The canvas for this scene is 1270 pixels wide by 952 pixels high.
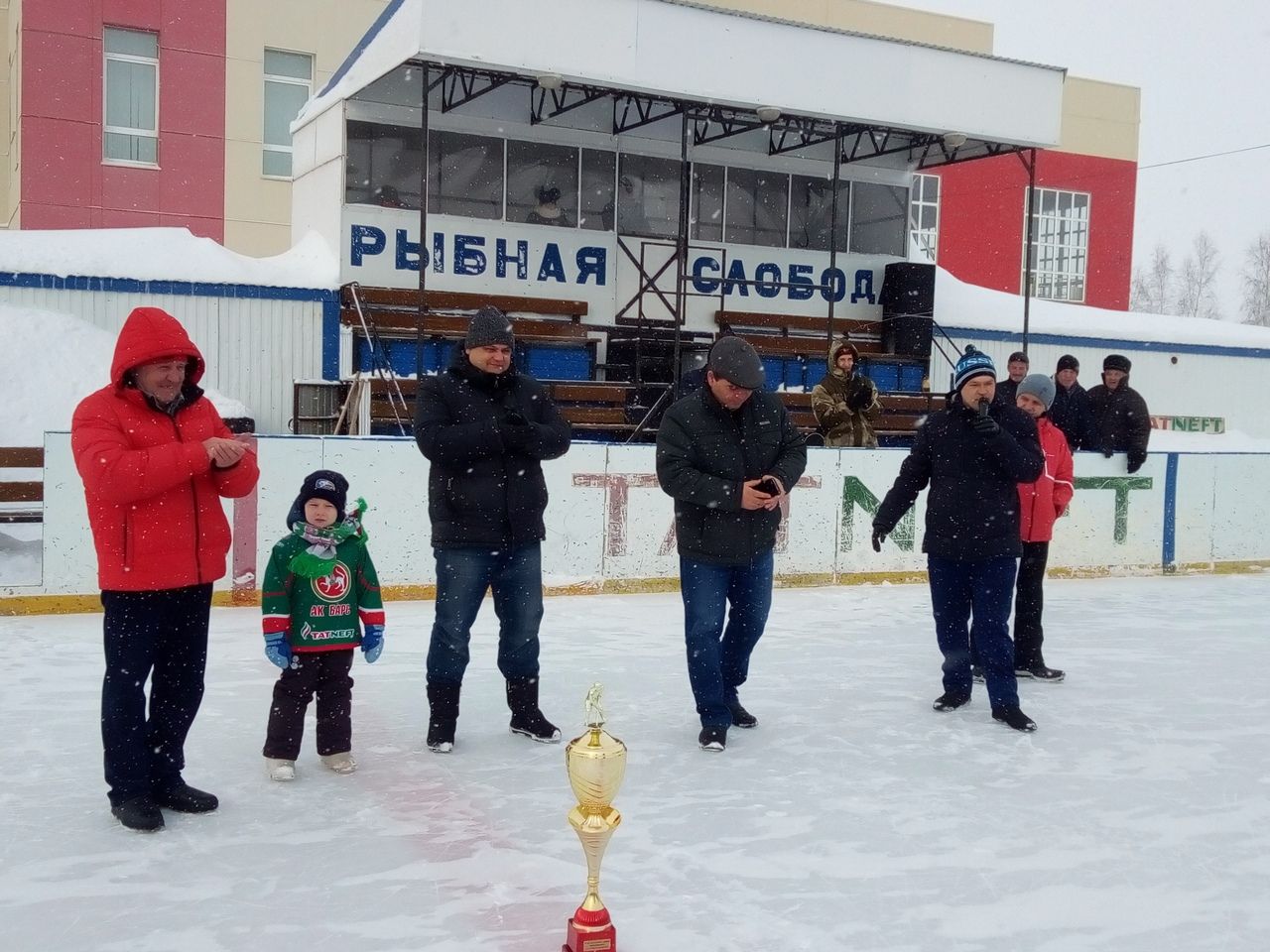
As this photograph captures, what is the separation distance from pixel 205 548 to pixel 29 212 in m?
17.5

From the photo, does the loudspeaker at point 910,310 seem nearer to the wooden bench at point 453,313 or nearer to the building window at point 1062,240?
the wooden bench at point 453,313

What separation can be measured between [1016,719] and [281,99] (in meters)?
18.4

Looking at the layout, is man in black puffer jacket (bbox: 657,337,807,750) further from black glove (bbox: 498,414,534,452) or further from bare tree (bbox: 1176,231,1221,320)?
bare tree (bbox: 1176,231,1221,320)

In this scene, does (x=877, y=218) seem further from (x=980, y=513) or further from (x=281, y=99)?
(x=980, y=513)

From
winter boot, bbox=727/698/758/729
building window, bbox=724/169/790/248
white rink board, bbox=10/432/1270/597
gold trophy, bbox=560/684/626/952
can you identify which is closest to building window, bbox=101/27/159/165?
building window, bbox=724/169/790/248

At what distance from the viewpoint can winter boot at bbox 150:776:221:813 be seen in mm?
3900

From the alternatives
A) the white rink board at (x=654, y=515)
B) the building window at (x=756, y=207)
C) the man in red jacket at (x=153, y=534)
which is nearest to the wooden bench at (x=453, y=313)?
the building window at (x=756, y=207)

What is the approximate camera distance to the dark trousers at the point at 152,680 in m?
3.65

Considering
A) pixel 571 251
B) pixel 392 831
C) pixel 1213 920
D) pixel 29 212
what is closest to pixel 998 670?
pixel 1213 920

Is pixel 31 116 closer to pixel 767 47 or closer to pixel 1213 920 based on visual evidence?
pixel 767 47

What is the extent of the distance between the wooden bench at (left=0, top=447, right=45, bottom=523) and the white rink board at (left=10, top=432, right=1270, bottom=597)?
25cm

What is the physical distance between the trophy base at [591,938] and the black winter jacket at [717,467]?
2159 millimetres

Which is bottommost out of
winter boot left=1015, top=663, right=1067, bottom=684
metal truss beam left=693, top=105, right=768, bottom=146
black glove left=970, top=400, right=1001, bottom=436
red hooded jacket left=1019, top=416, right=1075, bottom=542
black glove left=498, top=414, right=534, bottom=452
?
winter boot left=1015, top=663, right=1067, bottom=684

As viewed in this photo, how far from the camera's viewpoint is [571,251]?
15.8 metres
